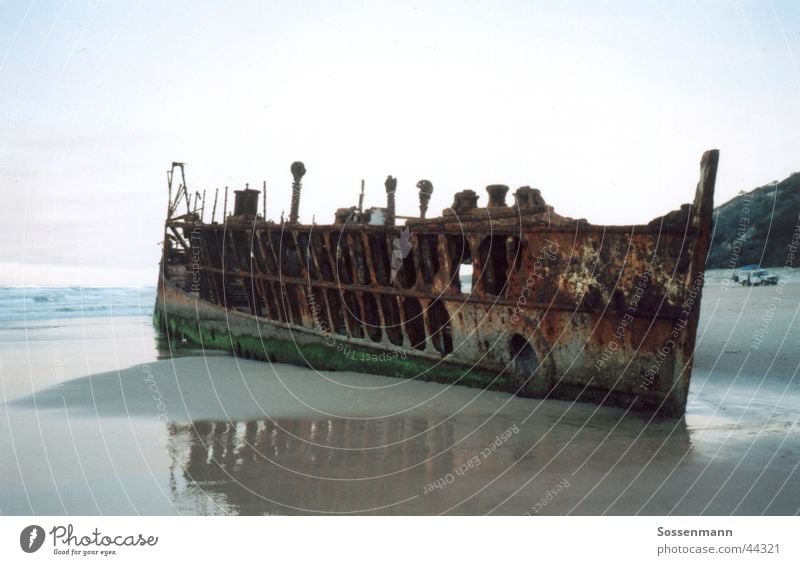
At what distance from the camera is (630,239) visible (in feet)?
22.6

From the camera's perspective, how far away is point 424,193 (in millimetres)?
12555

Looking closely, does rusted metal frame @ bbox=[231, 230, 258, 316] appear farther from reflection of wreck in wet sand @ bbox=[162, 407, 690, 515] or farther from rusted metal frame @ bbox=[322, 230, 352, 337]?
reflection of wreck in wet sand @ bbox=[162, 407, 690, 515]

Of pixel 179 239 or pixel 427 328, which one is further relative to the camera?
pixel 179 239

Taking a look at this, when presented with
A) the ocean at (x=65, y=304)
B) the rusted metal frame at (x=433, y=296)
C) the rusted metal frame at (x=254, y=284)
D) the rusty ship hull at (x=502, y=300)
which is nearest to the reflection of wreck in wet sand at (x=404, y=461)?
the rusty ship hull at (x=502, y=300)

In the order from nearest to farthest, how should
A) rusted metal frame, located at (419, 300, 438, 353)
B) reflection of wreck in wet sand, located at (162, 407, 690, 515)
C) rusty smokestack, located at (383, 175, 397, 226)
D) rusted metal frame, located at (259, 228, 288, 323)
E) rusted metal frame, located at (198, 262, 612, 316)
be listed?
reflection of wreck in wet sand, located at (162, 407, 690, 515) → rusted metal frame, located at (198, 262, 612, 316) → rusted metal frame, located at (419, 300, 438, 353) → rusted metal frame, located at (259, 228, 288, 323) → rusty smokestack, located at (383, 175, 397, 226)

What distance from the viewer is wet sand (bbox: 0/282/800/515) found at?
15.1ft

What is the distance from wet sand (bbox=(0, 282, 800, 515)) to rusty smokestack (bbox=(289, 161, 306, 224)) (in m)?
3.45

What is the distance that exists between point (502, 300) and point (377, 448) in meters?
2.77

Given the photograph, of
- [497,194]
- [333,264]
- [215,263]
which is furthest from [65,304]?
[497,194]

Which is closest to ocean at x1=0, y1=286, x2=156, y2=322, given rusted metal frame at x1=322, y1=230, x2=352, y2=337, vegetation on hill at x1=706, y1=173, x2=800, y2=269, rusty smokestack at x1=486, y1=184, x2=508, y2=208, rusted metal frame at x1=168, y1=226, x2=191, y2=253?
rusted metal frame at x1=168, y1=226, x2=191, y2=253

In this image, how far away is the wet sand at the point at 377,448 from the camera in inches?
181

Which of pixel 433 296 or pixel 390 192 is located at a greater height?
pixel 390 192

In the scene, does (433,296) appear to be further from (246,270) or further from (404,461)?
(246,270)
